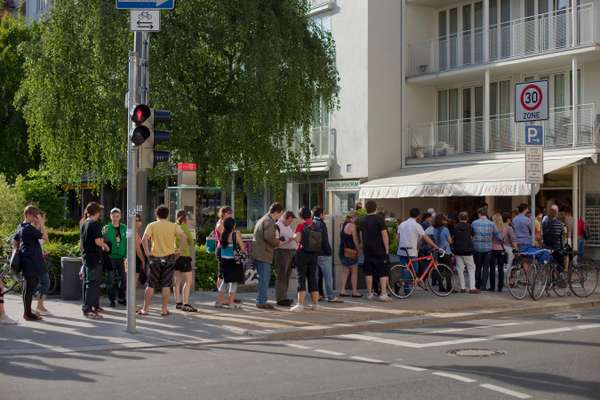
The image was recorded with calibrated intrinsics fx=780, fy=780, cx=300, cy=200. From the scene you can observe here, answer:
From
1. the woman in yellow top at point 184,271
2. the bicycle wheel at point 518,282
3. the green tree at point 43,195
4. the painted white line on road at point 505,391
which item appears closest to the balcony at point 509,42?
the bicycle wheel at point 518,282

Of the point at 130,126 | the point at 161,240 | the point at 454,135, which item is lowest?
the point at 161,240

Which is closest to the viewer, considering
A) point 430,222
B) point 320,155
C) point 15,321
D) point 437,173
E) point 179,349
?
point 179,349

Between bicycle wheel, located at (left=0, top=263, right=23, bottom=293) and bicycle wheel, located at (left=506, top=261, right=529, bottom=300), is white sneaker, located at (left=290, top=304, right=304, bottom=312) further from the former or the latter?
bicycle wheel, located at (left=0, top=263, right=23, bottom=293)

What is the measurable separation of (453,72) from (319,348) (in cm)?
1898

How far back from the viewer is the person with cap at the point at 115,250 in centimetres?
1381

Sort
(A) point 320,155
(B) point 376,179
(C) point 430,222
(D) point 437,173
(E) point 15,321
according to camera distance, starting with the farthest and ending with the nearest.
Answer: (A) point 320,155
(B) point 376,179
(D) point 437,173
(C) point 430,222
(E) point 15,321

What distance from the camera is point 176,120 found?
19.3 meters

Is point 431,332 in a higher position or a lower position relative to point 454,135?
lower

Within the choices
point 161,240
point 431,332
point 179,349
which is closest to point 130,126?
point 161,240

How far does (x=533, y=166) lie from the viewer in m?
15.5

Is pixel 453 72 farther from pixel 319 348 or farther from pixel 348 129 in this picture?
pixel 319 348

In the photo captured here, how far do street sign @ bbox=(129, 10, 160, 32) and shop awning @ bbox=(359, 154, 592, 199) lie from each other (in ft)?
43.6

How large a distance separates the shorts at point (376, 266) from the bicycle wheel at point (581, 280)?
3.84 meters

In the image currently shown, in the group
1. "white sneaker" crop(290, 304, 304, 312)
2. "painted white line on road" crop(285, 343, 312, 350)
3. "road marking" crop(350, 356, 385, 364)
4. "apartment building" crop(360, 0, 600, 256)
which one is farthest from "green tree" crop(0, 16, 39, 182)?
"road marking" crop(350, 356, 385, 364)
